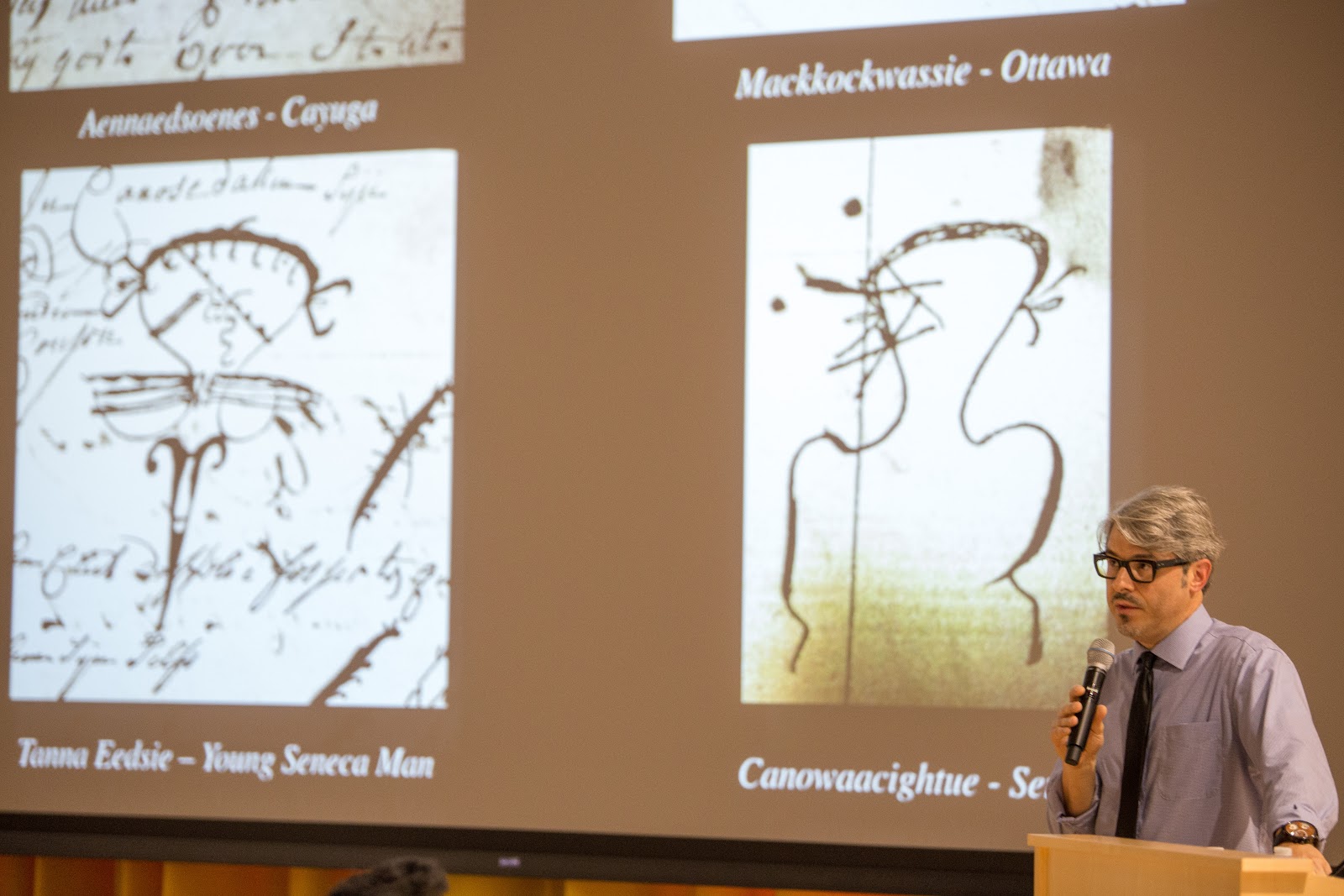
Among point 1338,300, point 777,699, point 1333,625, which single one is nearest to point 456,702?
point 777,699

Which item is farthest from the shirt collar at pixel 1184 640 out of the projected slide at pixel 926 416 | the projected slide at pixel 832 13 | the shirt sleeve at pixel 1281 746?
the projected slide at pixel 832 13

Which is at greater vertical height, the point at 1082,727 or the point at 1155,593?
the point at 1155,593

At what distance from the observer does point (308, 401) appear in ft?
12.1

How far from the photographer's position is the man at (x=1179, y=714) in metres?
2.29

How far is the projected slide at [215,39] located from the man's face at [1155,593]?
230 centimetres

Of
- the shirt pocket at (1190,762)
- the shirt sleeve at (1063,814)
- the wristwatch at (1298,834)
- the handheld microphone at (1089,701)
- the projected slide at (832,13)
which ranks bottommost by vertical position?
the shirt sleeve at (1063,814)

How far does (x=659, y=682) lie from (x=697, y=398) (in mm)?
740

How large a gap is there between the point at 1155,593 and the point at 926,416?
40.1 inches

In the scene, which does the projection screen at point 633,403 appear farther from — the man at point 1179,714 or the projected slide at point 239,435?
the man at point 1179,714

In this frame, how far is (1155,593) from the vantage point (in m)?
2.37

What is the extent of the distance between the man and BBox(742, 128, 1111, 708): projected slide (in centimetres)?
75

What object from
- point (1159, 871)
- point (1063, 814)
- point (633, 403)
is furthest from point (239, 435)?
point (1159, 871)

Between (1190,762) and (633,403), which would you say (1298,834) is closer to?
(1190,762)

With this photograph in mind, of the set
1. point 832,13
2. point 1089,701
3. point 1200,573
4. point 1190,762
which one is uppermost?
point 832,13
